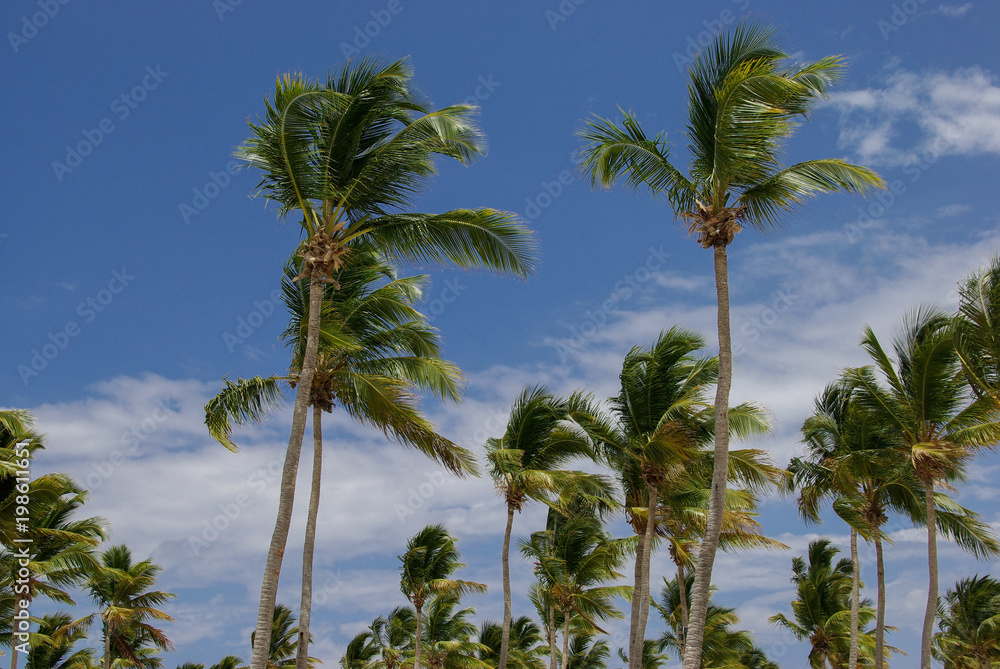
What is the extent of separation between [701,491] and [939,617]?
2334 cm

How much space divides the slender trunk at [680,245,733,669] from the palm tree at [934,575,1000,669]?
31.1m

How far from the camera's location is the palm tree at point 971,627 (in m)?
35.6

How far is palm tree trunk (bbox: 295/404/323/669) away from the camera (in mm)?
14039

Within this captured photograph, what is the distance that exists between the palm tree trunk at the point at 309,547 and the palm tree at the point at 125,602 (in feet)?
51.9

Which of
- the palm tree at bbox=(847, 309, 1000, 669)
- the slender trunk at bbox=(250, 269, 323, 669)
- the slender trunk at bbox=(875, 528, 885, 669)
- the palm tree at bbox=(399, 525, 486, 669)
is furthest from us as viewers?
the palm tree at bbox=(399, 525, 486, 669)

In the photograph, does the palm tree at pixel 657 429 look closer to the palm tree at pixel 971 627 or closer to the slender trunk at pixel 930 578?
the slender trunk at pixel 930 578

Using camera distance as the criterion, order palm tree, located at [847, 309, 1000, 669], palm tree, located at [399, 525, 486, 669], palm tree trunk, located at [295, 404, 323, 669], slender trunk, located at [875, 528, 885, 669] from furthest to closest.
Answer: palm tree, located at [399, 525, 486, 669] → slender trunk, located at [875, 528, 885, 669] → palm tree, located at [847, 309, 1000, 669] → palm tree trunk, located at [295, 404, 323, 669]

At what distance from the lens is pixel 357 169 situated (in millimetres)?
12891

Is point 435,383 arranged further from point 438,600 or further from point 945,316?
point 438,600

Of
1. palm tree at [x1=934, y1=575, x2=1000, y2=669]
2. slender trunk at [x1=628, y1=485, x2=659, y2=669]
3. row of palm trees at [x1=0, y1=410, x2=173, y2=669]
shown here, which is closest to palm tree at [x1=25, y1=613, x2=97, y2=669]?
row of palm trees at [x1=0, y1=410, x2=173, y2=669]

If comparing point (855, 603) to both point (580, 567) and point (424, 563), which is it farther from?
point (424, 563)

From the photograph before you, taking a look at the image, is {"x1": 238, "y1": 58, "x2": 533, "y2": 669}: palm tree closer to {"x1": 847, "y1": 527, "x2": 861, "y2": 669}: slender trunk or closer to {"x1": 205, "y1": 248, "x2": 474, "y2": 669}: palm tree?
{"x1": 205, "y1": 248, "x2": 474, "y2": 669}: palm tree

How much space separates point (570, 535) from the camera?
90.4 feet

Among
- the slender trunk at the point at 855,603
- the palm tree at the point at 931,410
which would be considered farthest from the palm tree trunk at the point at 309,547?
the slender trunk at the point at 855,603
